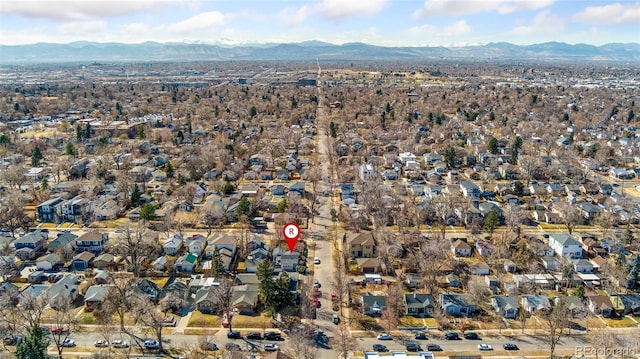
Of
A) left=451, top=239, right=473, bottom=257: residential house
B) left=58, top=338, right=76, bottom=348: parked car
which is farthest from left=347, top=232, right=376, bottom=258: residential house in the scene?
left=58, top=338, right=76, bottom=348: parked car

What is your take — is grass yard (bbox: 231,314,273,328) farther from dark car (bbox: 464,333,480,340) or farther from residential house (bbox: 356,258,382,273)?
dark car (bbox: 464,333,480,340)

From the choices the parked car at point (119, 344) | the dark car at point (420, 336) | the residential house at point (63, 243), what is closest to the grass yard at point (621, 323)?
the dark car at point (420, 336)

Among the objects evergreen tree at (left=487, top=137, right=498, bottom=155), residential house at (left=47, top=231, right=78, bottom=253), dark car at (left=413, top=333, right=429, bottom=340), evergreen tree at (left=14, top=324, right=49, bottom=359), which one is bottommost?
dark car at (left=413, top=333, right=429, bottom=340)

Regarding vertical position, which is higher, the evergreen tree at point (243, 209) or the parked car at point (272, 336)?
the evergreen tree at point (243, 209)

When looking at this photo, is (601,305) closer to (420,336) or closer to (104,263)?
(420,336)

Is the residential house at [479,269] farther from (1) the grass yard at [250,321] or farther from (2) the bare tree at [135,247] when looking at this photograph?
(2) the bare tree at [135,247]

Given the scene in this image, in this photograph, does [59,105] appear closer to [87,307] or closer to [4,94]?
[4,94]
